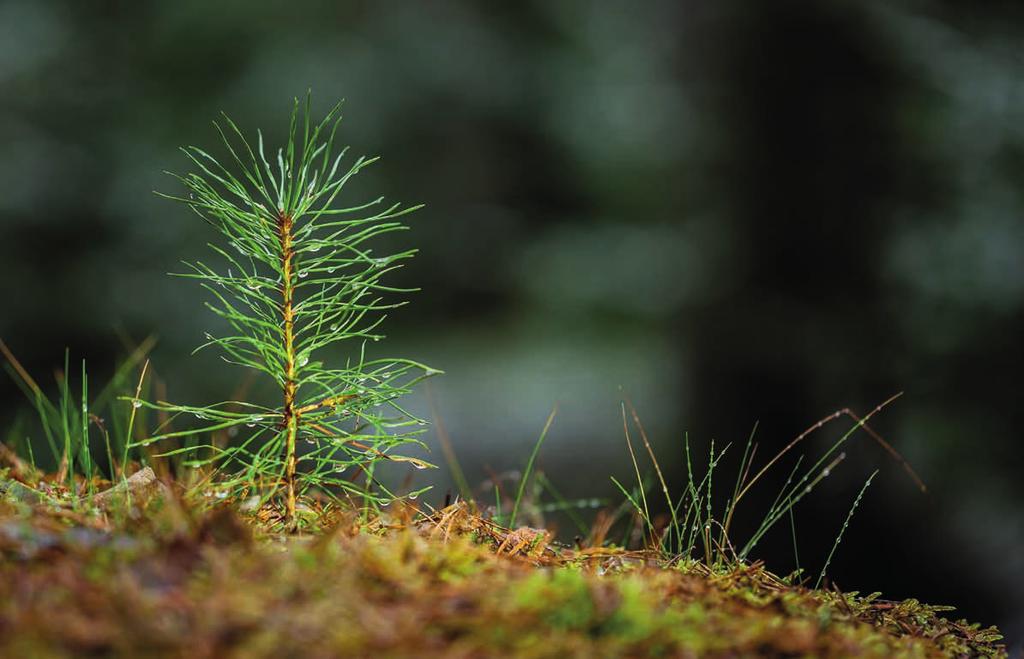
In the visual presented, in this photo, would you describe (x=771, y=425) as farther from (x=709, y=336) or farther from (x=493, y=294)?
(x=493, y=294)

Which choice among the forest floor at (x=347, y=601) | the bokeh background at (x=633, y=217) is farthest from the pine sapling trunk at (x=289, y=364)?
the bokeh background at (x=633, y=217)

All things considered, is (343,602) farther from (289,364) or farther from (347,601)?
(289,364)

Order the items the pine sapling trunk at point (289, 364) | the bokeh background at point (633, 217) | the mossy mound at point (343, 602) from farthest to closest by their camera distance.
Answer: the bokeh background at point (633, 217)
the pine sapling trunk at point (289, 364)
the mossy mound at point (343, 602)

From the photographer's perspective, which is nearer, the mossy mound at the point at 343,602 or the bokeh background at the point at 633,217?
the mossy mound at the point at 343,602

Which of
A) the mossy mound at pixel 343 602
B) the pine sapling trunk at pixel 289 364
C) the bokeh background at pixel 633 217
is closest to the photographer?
the mossy mound at pixel 343 602

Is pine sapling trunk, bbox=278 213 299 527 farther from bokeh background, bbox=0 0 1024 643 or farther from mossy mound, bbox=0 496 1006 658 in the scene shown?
bokeh background, bbox=0 0 1024 643

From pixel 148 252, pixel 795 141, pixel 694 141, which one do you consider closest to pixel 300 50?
pixel 148 252

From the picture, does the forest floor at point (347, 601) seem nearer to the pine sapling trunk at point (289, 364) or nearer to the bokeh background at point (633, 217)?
the pine sapling trunk at point (289, 364)
